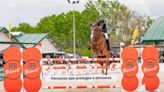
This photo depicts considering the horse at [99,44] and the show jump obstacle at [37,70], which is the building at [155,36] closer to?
the horse at [99,44]

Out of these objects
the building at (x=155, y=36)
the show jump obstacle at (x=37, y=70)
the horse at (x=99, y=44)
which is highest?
the building at (x=155, y=36)

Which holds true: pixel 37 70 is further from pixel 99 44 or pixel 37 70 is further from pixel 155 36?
pixel 155 36

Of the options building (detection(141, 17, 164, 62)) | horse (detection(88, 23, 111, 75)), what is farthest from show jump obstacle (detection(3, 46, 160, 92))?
building (detection(141, 17, 164, 62))

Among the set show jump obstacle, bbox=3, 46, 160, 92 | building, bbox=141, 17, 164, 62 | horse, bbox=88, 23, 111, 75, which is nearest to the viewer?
show jump obstacle, bbox=3, 46, 160, 92

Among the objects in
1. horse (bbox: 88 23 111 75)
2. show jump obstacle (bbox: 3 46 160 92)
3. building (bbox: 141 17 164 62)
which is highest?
building (bbox: 141 17 164 62)

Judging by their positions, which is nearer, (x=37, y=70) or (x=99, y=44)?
(x=37, y=70)

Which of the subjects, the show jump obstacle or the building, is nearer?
the show jump obstacle

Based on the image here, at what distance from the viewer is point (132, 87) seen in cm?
1492

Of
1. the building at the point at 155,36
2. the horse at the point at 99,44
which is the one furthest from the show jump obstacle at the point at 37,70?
the building at the point at 155,36

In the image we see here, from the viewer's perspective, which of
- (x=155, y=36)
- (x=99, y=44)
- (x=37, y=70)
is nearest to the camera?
(x=37, y=70)

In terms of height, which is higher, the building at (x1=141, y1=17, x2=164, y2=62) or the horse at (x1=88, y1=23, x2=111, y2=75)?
the building at (x1=141, y1=17, x2=164, y2=62)

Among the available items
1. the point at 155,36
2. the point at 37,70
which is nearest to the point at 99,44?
the point at 37,70

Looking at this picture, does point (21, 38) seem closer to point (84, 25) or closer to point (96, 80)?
point (84, 25)

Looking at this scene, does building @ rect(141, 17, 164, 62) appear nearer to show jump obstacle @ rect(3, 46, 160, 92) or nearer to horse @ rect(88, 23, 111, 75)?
horse @ rect(88, 23, 111, 75)
